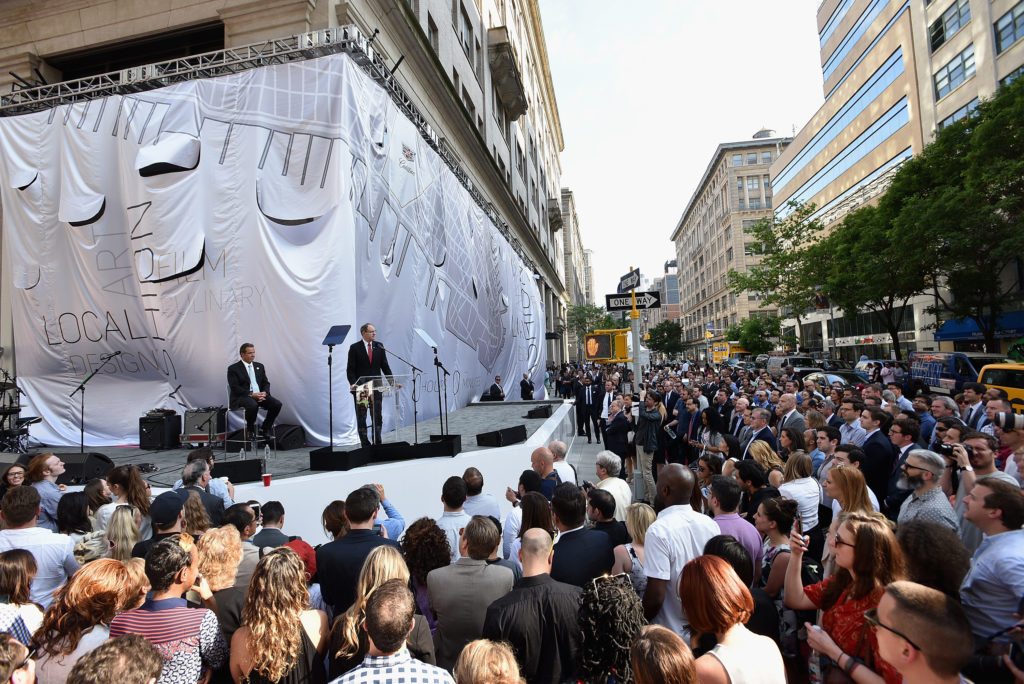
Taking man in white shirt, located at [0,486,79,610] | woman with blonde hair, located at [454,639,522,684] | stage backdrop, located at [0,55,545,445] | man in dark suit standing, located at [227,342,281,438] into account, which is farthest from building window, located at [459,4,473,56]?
woman with blonde hair, located at [454,639,522,684]

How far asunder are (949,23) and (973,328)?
1758 cm

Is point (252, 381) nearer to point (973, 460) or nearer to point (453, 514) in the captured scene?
point (453, 514)

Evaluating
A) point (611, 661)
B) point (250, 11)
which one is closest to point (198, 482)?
point (611, 661)

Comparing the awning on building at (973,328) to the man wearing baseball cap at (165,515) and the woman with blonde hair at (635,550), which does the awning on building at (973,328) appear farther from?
the man wearing baseball cap at (165,515)

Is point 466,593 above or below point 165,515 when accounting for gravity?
below

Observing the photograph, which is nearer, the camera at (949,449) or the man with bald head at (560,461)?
the camera at (949,449)

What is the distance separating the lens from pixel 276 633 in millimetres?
2555

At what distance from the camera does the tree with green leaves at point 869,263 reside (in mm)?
23844

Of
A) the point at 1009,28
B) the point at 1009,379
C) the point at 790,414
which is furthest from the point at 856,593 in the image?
the point at 1009,28

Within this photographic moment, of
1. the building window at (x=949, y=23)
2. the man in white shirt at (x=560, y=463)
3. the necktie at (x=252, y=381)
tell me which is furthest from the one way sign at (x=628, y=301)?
the building window at (x=949, y=23)

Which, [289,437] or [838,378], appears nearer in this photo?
[289,437]

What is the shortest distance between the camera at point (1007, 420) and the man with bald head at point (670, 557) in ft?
16.4

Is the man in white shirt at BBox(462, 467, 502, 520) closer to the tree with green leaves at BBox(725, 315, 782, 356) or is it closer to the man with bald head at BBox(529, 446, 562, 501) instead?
the man with bald head at BBox(529, 446, 562, 501)

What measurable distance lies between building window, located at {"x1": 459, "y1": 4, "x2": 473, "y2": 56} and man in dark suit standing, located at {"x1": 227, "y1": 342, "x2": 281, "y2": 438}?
21.7m
